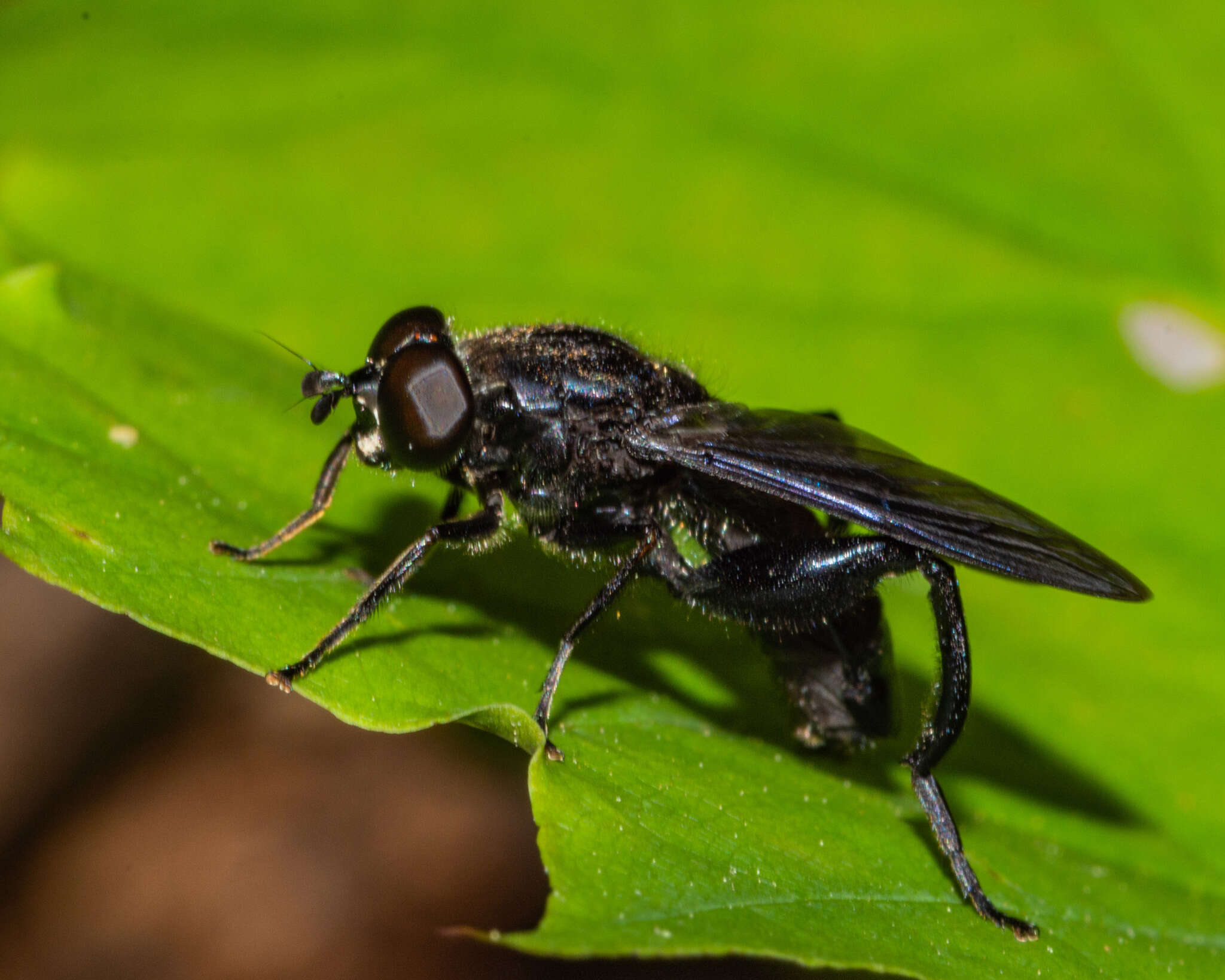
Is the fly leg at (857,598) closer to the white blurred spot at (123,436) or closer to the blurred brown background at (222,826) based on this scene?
the white blurred spot at (123,436)

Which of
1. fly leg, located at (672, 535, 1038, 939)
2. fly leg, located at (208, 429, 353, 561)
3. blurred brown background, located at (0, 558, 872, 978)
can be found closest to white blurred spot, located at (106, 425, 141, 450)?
fly leg, located at (208, 429, 353, 561)

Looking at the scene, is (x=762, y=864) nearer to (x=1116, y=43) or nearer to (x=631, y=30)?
(x=631, y=30)

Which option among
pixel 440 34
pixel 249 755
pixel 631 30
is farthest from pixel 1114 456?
pixel 249 755

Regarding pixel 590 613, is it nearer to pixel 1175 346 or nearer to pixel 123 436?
pixel 123 436

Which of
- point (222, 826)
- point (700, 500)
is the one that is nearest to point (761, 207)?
point (700, 500)

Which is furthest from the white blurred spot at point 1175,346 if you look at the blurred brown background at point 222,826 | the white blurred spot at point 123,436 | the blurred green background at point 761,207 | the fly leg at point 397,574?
the white blurred spot at point 123,436
